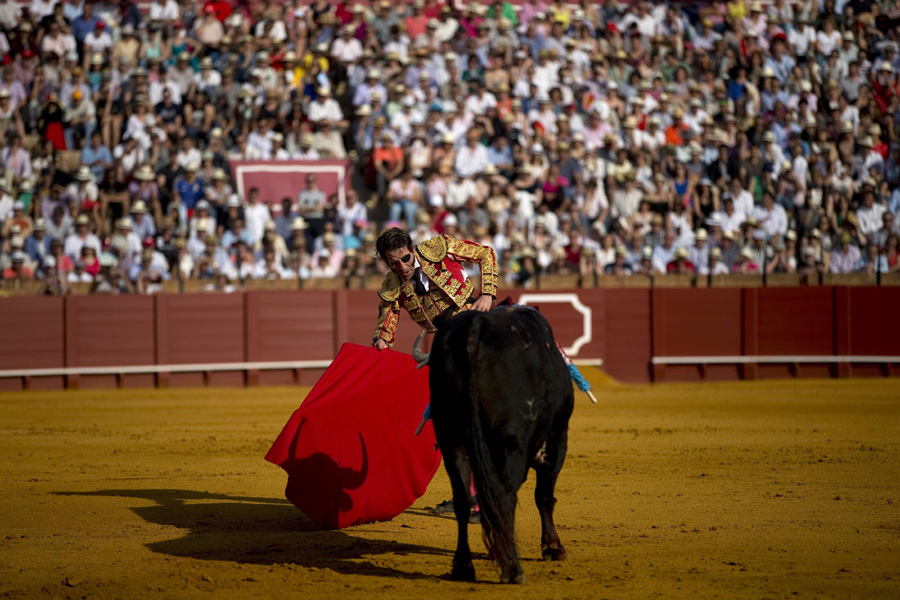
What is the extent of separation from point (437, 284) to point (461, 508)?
1180 millimetres

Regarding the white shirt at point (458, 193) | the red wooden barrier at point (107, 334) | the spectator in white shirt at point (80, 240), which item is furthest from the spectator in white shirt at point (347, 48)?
the red wooden barrier at point (107, 334)

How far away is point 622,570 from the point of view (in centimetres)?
397

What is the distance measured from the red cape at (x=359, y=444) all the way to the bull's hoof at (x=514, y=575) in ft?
4.24

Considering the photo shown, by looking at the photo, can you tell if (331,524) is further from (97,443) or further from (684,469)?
(97,443)

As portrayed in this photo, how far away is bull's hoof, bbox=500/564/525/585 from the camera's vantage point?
12.4 ft

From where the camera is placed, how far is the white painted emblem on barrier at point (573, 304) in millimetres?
12086

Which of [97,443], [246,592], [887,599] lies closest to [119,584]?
[246,592]

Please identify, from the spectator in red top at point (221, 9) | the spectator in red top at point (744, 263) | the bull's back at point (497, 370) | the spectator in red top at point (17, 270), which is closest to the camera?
the bull's back at point (497, 370)

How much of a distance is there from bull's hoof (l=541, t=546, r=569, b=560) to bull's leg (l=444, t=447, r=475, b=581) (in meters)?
0.38

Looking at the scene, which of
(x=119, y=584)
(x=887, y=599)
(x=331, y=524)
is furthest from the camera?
(x=331, y=524)

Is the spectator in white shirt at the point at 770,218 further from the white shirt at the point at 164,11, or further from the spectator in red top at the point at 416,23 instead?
the white shirt at the point at 164,11

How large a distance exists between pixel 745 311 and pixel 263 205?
17.8 feet

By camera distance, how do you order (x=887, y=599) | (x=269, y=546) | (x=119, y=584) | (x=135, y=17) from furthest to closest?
(x=135, y=17) → (x=269, y=546) → (x=119, y=584) → (x=887, y=599)

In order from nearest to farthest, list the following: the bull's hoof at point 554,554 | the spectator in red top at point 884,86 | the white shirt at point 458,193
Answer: the bull's hoof at point 554,554, the white shirt at point 458,193, the spectator in red top at point 884,86
